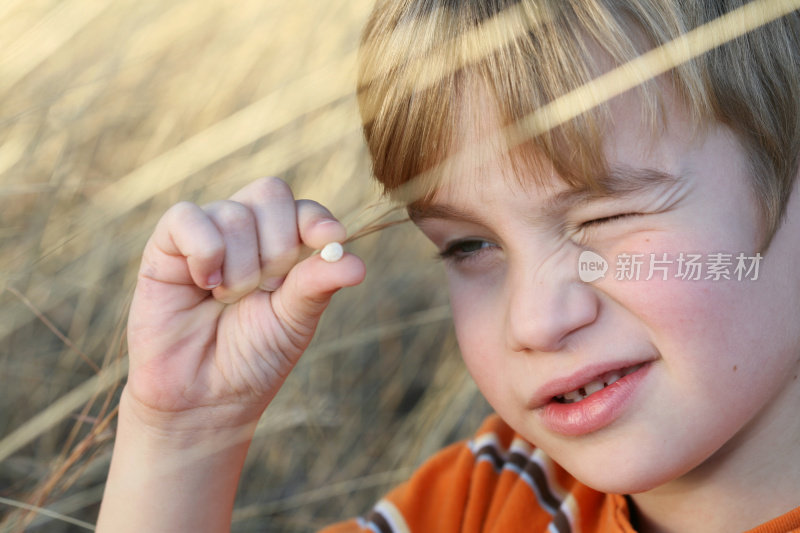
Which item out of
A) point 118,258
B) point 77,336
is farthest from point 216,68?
point 77,336

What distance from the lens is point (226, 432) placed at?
121 cm

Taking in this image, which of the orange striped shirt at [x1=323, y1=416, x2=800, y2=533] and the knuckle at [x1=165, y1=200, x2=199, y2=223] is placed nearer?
the knuckle at [x1=165, y1=200, x2=199, y2=223]

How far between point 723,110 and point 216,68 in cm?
129

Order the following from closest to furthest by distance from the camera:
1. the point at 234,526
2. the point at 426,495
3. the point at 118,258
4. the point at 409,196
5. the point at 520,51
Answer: the point at 520,51, the point at 409,196, the point at 426,495, the point at 118,258, the point at 234,526

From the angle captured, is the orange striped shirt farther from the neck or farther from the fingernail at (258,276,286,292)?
the fingernail at (258,276,286,292)

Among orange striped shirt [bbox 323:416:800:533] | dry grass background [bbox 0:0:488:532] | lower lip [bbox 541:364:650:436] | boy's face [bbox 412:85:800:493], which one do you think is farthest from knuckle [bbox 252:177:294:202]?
orange striped shirt [bbox 323:416:800:533]

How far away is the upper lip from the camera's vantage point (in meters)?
1.01

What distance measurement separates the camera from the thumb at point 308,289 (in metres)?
1.04

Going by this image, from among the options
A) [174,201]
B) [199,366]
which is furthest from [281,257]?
[174,201]

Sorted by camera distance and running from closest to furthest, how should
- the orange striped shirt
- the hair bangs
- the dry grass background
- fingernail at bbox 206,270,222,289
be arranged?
the hair bangs < fingernail at bbox 206,270,222,289 < the orange striped shirt < the dry grass background

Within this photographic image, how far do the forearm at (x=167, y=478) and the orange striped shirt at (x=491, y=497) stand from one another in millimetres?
340

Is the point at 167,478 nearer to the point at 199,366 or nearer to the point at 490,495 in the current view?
the point at 199,366

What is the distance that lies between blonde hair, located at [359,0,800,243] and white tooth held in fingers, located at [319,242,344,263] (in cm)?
15

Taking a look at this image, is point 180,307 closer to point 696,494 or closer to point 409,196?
point 409,196
